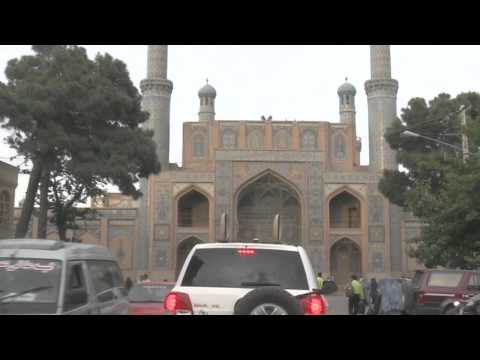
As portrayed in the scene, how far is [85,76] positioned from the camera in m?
19.9

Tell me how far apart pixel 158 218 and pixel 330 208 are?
10.9 meters

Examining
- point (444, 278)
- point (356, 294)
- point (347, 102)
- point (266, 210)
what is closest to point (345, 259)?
point (266, 210)

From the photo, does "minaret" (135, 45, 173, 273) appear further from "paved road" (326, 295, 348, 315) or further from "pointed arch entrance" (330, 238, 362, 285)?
"paved road" (326, 295, 348, 315)

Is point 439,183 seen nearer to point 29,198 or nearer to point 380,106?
point 380,106

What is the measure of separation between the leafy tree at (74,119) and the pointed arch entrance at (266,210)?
16771 millimetres

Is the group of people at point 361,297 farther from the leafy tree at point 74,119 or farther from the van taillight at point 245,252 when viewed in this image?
the van taillight at point 245,252

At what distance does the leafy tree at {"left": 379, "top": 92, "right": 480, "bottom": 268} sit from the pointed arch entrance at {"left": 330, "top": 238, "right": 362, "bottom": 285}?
7498 mm

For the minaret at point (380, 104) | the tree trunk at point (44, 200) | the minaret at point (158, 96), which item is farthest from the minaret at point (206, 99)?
the tree trunk at point (44, 200)

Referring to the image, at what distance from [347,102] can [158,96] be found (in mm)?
24994

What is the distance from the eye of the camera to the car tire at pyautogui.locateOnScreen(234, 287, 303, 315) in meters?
4.41

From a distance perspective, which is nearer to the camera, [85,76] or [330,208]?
[85,76]
